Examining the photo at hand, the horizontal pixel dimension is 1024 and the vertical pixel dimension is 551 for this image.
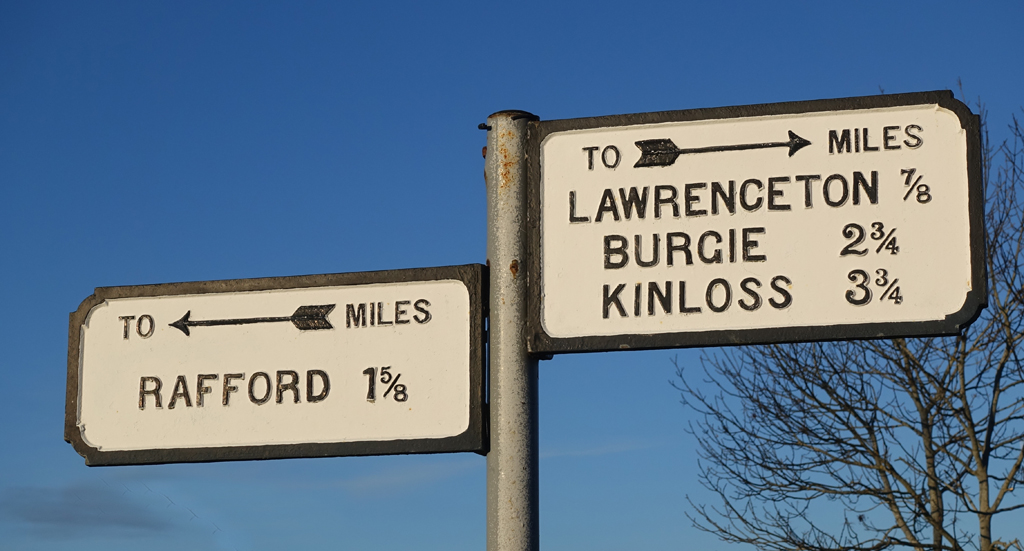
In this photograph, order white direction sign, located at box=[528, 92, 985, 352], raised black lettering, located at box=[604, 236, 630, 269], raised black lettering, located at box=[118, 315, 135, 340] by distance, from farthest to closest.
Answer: raised black lettering, located at box=[118, 315, 135, 340] < raised black lettering, located at box=[604, 236, 630, 269] < white direction sign, located at box=[528, 92, 985, 352]

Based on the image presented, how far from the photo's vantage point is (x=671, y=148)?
7.01 feet

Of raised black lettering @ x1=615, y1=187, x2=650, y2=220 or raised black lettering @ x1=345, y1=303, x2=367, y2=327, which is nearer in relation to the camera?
raised black lettering @ x1=615, y1=187, x2=650, y2=220

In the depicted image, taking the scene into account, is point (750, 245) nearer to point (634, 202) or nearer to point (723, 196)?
point (723, 196)

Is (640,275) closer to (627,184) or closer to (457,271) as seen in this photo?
(627,184)

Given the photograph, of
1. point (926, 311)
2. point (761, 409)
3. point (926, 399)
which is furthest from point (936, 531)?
point (926, 311)

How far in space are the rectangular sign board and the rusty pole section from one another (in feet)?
0.17

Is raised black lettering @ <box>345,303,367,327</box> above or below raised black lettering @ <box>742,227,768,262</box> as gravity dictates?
below

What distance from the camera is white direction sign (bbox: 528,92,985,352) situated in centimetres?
199

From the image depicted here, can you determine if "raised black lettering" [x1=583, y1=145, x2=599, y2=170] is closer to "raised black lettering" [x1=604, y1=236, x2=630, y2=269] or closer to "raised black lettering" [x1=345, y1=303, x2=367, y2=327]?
"raised black lettering" [x1=604, y1=236, x2=630, y2=269]

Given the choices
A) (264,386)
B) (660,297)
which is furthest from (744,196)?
(264,386)

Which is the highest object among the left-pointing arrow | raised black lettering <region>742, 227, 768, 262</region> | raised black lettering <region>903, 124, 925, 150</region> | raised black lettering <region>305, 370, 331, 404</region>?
raised black lettering <region>903, 124, 925, 150</region>

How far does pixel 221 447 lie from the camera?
2.23m

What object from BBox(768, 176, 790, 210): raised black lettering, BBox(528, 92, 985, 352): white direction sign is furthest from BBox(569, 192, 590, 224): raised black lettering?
BBox(768, 176, 790, 210): raised black lettering

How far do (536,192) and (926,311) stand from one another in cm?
75
